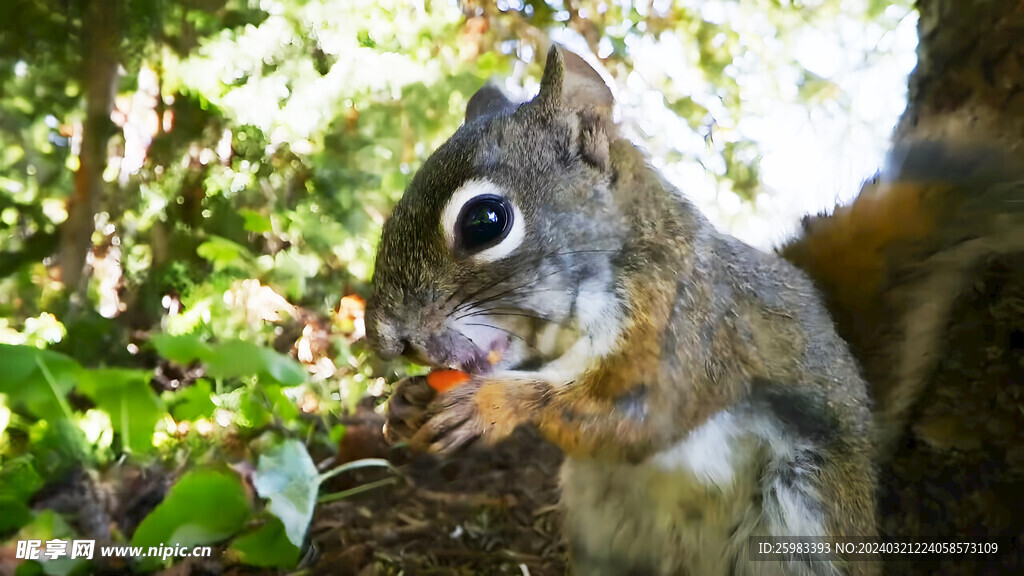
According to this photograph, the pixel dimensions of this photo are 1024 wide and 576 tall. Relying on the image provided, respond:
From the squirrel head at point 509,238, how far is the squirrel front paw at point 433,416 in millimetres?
53

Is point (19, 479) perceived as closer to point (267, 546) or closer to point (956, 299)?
point (267, 546)

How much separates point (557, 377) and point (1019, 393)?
0.61 m

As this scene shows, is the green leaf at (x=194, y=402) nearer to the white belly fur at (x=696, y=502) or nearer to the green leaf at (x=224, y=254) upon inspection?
the green leaf at (x=224, y=254)

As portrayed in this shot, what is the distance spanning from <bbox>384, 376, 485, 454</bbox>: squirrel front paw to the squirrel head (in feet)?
0.17

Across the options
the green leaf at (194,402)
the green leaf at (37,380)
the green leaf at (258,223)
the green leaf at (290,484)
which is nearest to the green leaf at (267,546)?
the green leaf at (290,484)

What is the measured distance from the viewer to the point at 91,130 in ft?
2.93

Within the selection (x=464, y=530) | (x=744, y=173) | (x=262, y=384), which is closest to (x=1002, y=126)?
(x=744, y=173)

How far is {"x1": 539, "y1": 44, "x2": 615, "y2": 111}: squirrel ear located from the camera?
2.32 ft

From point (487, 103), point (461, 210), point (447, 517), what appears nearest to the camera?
point (461, 210)

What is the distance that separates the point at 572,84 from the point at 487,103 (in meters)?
0.14

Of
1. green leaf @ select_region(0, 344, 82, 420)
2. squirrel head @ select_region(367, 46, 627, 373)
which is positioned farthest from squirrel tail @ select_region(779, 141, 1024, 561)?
green leaf @ select_region(0, 344, 82, 420)

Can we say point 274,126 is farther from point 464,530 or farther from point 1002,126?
point 1002,126

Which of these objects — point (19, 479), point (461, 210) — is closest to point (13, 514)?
point (19, 479)

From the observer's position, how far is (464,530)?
0.92 metres
